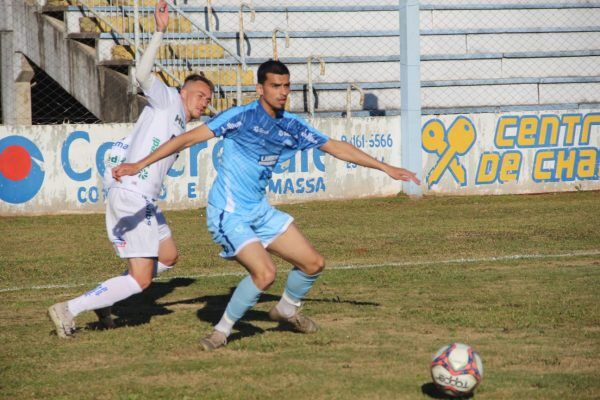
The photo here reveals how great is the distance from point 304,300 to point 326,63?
533 inches

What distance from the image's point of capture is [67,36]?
20.8 m

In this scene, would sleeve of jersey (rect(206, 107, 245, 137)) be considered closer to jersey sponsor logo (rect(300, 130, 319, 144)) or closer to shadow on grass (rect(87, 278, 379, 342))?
jersey sponsor logo (rect(300, 130, 319, 144))

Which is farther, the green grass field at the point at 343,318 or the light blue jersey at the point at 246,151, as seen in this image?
the light blue jersey at the point at 246,151

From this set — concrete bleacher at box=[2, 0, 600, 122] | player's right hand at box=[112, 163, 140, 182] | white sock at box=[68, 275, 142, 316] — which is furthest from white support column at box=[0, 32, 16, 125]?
player's right hand at box=[112, 163, 140, 182]

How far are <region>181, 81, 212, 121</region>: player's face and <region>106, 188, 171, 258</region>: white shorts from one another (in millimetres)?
824

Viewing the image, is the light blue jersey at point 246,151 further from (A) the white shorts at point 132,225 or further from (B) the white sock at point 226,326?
(B) the white sock at point 226,326

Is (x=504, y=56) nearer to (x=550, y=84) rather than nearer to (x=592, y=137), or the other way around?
(x=550, y=84)

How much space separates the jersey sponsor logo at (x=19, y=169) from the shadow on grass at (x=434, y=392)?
12.0 m

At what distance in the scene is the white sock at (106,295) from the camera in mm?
8102

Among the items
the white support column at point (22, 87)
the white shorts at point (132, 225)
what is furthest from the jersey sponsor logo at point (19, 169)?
the white shorts at point (132, 225)

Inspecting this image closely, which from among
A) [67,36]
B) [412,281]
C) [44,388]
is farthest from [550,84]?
[44,388]

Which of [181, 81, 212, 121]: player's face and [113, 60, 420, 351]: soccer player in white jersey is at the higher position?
[181, 81, 212, 121]: player's face

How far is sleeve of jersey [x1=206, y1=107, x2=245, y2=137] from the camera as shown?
7.71 metres

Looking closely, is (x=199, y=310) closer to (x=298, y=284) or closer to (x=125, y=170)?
(x=298, y=284)
